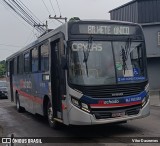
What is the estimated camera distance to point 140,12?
31.9 meters

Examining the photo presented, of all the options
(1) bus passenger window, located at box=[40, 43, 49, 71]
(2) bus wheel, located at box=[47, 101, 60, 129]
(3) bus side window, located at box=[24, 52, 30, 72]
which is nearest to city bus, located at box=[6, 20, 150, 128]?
(2) bus wheel, located at box=[47, 101, 60, 129]

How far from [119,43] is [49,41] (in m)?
2.50

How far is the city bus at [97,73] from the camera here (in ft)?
32.5

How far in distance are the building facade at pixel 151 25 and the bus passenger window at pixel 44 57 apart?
19.6 meters

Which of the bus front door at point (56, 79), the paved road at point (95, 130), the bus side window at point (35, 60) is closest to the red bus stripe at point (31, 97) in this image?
the paved road at point (95, 130)

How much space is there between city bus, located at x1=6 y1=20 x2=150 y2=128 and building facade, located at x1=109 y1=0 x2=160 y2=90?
20791 mm

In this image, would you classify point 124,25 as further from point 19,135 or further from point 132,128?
point 19,135

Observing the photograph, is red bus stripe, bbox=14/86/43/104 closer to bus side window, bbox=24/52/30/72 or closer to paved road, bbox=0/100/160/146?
paved road, bbox=0/100/160/146

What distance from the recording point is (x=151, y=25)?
1236 inches

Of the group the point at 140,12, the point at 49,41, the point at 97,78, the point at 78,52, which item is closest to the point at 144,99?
the point at 97,78

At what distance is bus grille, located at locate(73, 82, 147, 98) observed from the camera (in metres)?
9.86

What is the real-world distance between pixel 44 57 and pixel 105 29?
2949mm

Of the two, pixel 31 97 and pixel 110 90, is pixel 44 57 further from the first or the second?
pixel 110 90

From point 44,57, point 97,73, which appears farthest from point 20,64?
point 97,73
